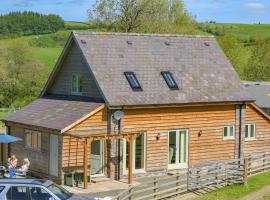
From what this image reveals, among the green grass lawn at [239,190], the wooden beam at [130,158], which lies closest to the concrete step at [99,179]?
the wooden beam at [130,158]

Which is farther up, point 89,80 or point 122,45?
point 122,45

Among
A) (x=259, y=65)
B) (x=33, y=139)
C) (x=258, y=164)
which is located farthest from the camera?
(x=259, y=65)

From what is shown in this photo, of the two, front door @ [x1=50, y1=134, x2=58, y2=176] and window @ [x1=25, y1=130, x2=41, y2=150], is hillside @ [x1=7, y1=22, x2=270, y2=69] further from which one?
front door @ [x1=50, y1=134, x2=58, y2=176]

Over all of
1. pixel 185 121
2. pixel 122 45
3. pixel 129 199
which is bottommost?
pixel 129 199

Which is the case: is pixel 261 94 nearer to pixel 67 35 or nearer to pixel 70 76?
pixel 70 76

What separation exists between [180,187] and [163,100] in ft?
17.6

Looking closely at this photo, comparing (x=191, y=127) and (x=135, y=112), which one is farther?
(x=191, y=127)

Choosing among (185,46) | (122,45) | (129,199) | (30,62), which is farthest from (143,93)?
(30,62)

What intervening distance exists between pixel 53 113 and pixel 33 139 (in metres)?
1.73

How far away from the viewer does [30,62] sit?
88.9m

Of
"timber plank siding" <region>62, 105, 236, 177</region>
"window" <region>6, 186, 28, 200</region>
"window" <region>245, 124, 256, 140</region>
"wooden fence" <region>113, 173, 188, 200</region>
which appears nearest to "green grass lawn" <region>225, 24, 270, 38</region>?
"window" <region>245, 124, 256, 140</region>

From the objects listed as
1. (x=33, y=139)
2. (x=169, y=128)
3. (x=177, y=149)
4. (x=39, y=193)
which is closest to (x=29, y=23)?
(x=33, y=139)

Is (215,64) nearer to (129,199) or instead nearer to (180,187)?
(180,187)

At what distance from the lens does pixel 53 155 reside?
29.6 m
